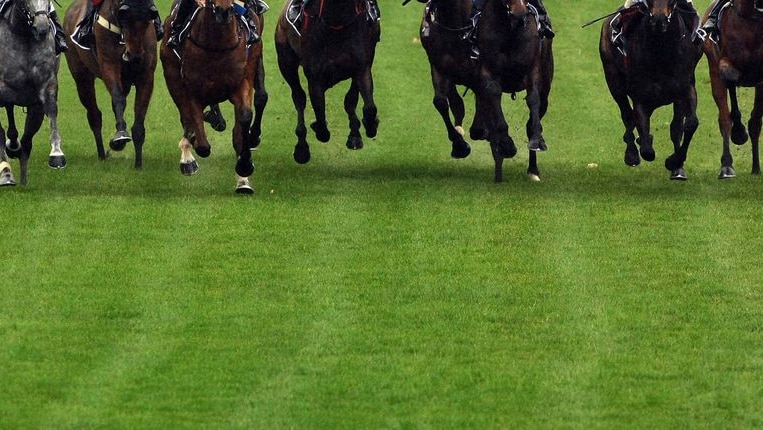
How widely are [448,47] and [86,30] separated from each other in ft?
12.9

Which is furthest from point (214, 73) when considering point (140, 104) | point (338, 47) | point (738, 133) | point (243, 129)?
point (738, 133)

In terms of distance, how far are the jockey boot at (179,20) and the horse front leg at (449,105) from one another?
299 cm

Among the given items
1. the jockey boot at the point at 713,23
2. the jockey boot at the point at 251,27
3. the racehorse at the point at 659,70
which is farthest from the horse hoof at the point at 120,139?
the jockey boot at the point at 713,23

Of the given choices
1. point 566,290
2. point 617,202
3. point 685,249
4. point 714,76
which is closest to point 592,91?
point 714,76

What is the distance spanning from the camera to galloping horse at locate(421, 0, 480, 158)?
1972 cm

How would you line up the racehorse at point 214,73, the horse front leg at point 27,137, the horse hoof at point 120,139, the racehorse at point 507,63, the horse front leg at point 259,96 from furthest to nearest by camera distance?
the horse front leg at point 259,96
the horse hoof at point 120,139
the horse front leg at point 27,137
the racehorse at point 507,63
the racehorse at point 214,73

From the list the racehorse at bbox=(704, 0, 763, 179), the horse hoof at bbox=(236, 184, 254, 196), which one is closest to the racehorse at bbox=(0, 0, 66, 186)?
the horse hoof at bbox=(236, 184, 254, 196)

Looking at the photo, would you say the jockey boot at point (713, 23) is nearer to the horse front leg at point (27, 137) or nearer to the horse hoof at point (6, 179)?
the horse front leg at point (27, 137)

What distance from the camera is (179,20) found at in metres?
18.6

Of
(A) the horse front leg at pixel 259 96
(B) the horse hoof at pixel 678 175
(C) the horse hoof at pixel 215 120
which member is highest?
(A) the horse front leg at pixel 259 96

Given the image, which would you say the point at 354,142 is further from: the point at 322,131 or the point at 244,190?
the point at 244,190

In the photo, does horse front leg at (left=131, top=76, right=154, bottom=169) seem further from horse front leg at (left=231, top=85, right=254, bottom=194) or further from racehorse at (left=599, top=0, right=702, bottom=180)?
racehorse at (left=599, top=0, right=702, bottom=180)

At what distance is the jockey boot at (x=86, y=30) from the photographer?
801 inches

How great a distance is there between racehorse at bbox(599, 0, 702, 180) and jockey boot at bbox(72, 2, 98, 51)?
5.58 metres
